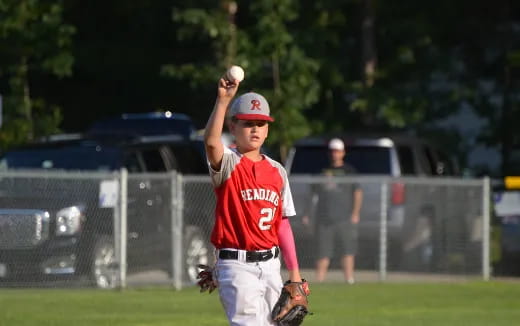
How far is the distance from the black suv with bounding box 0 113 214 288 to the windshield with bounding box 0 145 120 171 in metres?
0.01

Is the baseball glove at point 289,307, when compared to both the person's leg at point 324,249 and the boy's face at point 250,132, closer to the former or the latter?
the boy's face at point 250,132

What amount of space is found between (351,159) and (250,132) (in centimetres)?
1317

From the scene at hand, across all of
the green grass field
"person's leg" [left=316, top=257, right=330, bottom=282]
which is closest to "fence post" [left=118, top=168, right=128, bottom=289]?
the green grass field

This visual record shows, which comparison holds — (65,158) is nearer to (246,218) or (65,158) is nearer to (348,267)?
(348,267)

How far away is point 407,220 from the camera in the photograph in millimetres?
20250

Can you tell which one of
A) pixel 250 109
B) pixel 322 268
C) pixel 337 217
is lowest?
pixel 322 268

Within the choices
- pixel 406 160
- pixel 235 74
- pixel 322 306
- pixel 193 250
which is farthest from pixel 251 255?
pixel 406 160

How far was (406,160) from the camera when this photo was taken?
72.2 feet

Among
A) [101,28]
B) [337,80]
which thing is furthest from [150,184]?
[101,28]

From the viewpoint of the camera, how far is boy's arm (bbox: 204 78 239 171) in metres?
8.21

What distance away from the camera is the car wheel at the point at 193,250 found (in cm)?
1902

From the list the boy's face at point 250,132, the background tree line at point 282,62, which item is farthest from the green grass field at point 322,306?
the background tree line at point 282,62

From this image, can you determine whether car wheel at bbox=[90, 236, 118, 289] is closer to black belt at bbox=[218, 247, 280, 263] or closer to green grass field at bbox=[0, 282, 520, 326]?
green grass field at bbox=[0, 282, 520, 326]

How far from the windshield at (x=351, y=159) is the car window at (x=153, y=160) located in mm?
2498
